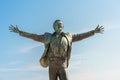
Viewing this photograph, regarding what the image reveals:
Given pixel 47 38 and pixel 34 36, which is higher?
pixel 34 36

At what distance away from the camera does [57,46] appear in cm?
1661

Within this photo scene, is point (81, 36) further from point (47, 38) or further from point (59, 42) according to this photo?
point (47, 38)

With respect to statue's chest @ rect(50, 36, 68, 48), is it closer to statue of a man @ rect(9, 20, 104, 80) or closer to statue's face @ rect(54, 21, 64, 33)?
statue of a man @ rect(9, 20, 104, 80)

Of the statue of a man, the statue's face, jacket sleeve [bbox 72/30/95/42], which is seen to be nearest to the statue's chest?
the statue of a man

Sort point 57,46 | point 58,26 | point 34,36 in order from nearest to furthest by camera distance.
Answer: point 57,46 < point 58,26 < point 34,36

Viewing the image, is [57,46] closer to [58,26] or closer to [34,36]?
[58,26]

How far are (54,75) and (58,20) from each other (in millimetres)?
2129

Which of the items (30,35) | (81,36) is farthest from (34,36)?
(81,36)

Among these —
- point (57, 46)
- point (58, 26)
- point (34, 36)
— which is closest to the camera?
point (57, 46)

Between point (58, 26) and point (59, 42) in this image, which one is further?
point (58, 26)

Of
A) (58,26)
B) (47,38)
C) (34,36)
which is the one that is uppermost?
(58,26)

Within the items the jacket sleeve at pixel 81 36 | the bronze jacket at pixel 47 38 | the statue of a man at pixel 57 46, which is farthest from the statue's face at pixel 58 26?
the jacket sleeve at pixel 81 36

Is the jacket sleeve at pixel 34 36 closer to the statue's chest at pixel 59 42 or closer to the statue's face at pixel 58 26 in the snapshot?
the statue's chest at pixel 59 42

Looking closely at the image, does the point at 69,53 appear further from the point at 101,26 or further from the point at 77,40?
the point at 101,26
